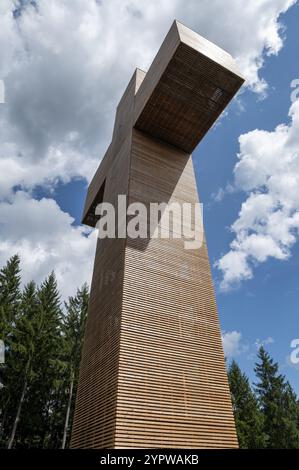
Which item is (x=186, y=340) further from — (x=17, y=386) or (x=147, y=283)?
(x=17, y=386)

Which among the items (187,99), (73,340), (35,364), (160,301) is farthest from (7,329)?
(187,99)

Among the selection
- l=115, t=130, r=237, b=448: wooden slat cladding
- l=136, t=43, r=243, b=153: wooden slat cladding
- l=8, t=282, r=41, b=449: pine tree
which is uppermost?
l=136, t=43, r=243, b=153: wooden slat cladding

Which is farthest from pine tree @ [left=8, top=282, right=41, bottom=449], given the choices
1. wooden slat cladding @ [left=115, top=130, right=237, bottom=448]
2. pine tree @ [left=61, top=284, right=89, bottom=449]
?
wooden slat cladding @ [left=115, top=130, right=237, bottom=448]

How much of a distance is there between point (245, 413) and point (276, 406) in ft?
10.3

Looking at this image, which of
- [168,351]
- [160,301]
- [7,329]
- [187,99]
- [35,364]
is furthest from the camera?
[35,364]

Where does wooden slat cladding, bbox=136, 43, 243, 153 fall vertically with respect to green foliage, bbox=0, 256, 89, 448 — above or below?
above

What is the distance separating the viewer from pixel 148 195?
8188 millimetres

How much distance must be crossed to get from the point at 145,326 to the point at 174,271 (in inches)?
65.7

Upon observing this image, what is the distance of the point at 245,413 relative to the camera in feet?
66.5

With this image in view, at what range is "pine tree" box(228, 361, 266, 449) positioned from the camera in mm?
18406

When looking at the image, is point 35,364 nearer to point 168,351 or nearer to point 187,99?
point 168,351

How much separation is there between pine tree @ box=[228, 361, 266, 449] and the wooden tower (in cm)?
1551

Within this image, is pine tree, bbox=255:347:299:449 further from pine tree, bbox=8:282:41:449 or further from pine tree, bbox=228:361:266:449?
pine tree, bbox=8:282:41:449

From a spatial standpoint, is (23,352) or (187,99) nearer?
(187,99)
